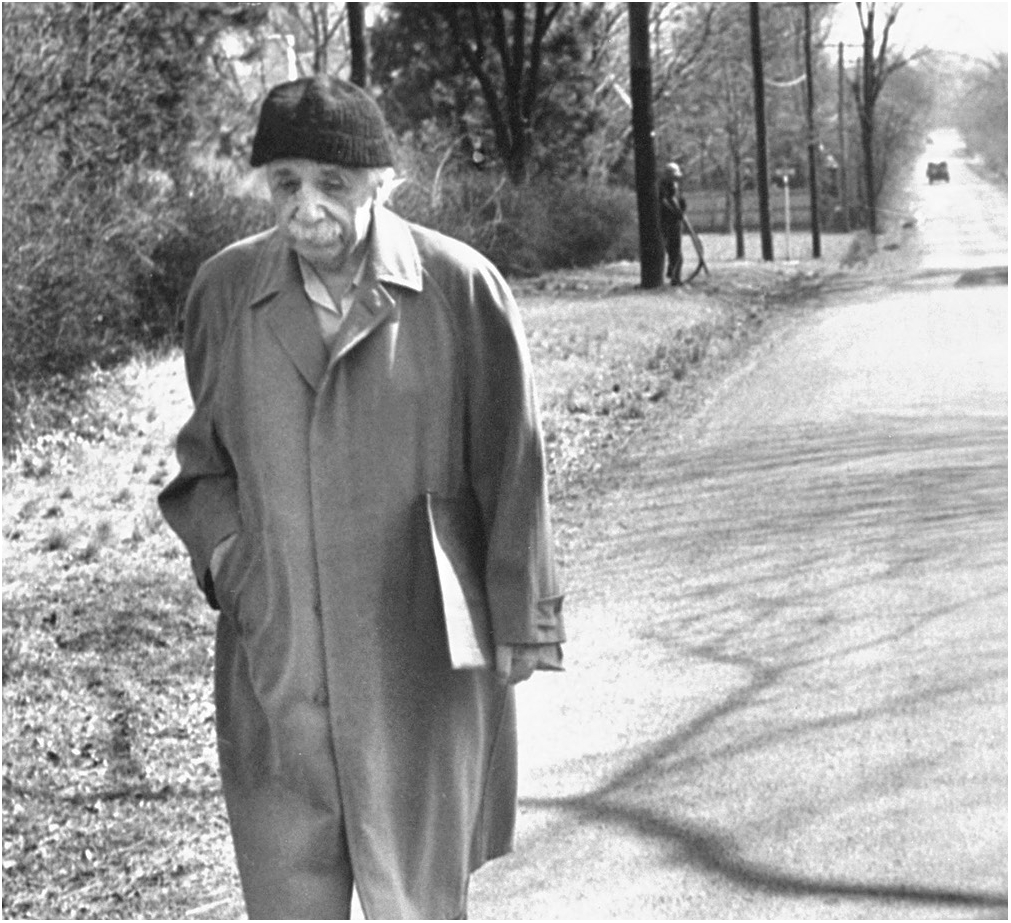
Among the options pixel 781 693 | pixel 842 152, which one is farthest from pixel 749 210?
pixel 781 693

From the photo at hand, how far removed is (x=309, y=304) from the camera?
3389 mm

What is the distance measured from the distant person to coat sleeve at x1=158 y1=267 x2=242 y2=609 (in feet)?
89.2

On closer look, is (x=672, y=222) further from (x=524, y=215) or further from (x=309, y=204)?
(x=309, y=204)

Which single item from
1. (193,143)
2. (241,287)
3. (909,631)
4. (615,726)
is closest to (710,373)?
(193,143)

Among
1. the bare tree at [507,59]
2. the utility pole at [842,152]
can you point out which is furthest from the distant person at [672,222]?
the utility pole at [842,152]

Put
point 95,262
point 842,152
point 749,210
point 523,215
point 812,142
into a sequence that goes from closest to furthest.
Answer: point 95,262 < point 523,215 < point 812,142 < point 842,152 < point 749,210

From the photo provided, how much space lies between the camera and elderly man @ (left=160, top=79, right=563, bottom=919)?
3334 millimetres

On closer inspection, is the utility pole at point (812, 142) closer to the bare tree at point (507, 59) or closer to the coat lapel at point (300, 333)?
the bare tree at point (507, 59)

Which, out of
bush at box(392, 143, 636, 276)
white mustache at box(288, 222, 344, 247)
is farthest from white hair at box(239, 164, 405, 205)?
bush at box(392, 143, 636, 276)

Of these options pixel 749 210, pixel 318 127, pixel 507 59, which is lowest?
pixel 749 210

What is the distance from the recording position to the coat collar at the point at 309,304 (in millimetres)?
3332

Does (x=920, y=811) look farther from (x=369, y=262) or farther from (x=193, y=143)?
(x=193, y=143)

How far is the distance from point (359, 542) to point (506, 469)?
0.29 meters

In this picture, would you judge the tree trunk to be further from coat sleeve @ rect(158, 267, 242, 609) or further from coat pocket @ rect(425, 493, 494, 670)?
coat pocket @ rect(425, 493, 494, 670)
